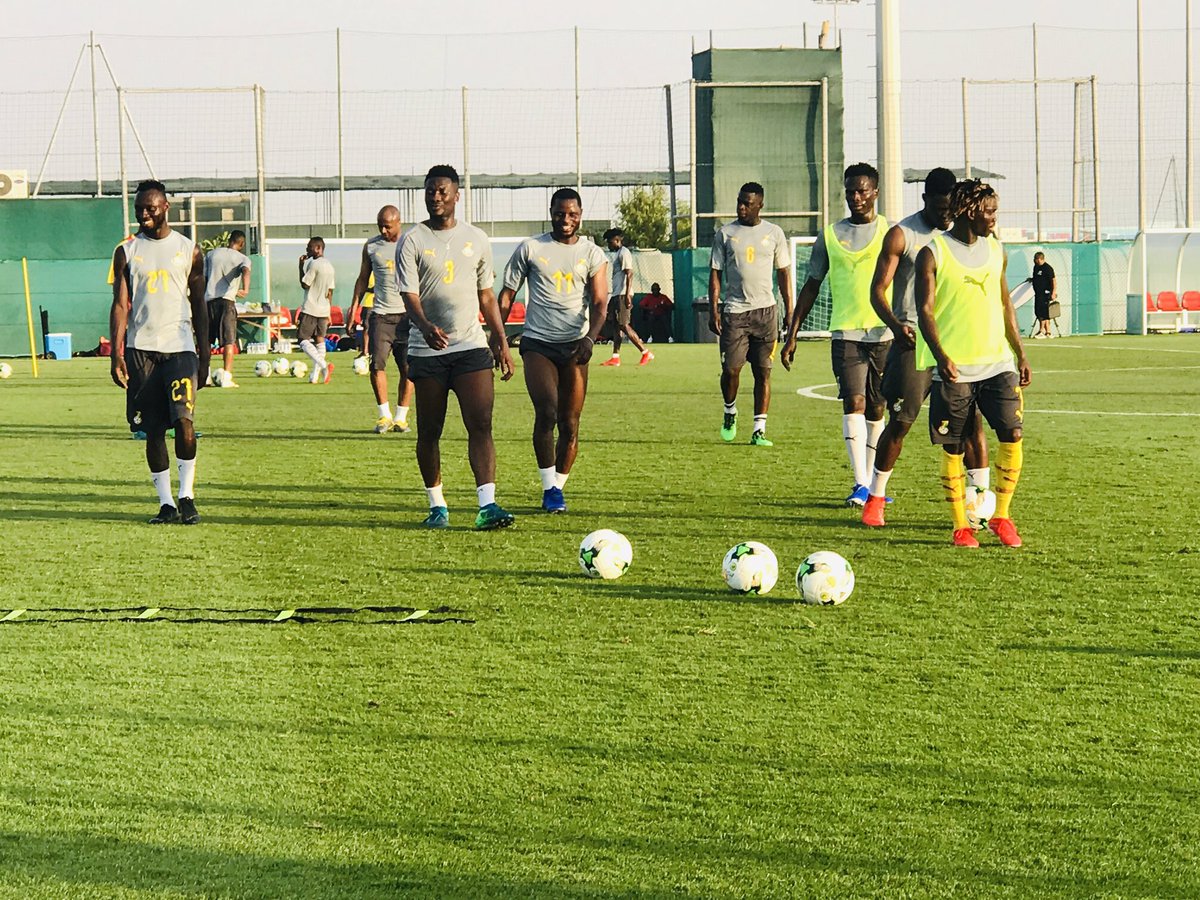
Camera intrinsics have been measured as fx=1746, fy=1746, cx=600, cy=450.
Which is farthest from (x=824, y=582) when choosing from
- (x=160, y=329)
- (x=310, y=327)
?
(x=310, y=327)

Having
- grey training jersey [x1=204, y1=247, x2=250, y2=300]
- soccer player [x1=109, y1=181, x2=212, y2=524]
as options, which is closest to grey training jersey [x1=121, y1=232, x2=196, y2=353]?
soccer player [x1=109, y1=181, x2=212, y2=524]

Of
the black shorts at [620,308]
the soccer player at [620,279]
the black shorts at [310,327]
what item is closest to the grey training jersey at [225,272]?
the black shorts at [310,327]

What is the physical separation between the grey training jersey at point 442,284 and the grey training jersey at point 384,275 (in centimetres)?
420

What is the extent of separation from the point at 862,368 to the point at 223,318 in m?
14.8

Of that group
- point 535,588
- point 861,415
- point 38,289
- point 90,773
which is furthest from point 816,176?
point 90,773

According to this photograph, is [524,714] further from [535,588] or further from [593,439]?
[593,439]

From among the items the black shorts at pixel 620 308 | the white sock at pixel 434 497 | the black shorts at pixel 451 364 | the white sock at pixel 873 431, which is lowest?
the white sock at pixel 434 497

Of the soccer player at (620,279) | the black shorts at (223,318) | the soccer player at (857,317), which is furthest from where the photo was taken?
the soccer player at (620,279)

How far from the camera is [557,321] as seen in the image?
36.4ft

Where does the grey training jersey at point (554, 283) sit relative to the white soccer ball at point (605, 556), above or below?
above

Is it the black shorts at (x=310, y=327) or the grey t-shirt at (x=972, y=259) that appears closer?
the grey t-shirt at (x=972, y=259)

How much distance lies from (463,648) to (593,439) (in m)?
9.25

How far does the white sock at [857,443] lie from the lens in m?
11.4

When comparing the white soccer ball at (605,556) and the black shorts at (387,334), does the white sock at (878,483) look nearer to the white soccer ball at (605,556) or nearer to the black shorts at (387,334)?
the white soccer ball at (605,556)
